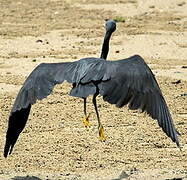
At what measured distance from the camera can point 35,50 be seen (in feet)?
45.0

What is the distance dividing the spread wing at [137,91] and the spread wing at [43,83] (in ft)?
0.42

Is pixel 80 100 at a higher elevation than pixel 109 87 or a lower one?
lower

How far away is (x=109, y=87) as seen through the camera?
627 cm

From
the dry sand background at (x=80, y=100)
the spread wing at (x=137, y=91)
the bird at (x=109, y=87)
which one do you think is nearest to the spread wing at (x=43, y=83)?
the bird at (x=109, y=87)

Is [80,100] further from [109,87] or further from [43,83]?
[109,87]

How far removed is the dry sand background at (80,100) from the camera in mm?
7332

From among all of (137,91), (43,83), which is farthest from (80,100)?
(137,91)

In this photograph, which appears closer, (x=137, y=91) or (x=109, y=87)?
(x=109, y=87)

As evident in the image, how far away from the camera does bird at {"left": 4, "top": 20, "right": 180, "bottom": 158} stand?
6.26 m

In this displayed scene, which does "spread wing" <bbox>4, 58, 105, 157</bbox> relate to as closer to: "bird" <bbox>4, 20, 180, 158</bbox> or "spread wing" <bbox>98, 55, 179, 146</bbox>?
"bird" <bbox>4, 20, 180, 158</bbox>

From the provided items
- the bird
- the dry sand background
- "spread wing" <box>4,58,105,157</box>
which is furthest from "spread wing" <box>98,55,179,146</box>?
the dry sand background

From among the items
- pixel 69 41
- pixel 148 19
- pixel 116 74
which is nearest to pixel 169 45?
pixel 69 41

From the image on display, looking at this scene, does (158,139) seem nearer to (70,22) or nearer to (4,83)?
(4,83)

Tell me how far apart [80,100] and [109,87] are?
12.3 ft
